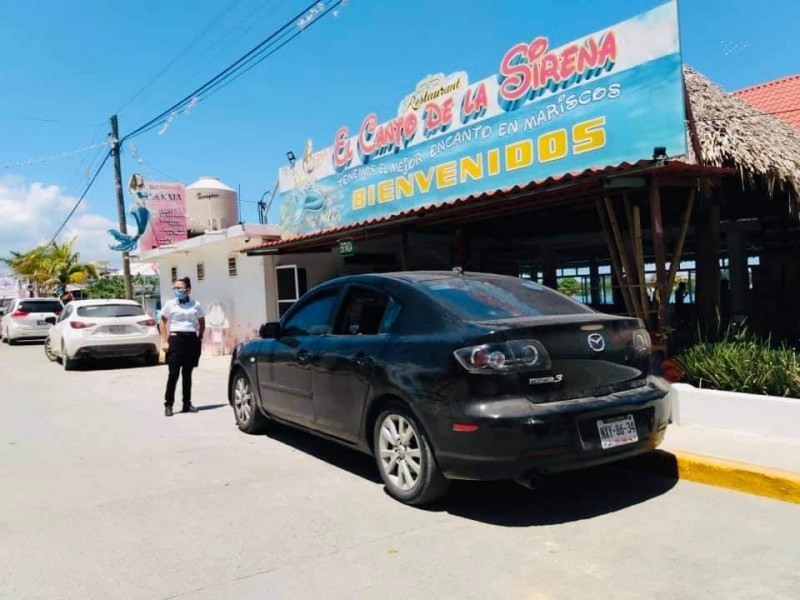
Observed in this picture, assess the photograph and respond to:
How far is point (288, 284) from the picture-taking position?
14656mm

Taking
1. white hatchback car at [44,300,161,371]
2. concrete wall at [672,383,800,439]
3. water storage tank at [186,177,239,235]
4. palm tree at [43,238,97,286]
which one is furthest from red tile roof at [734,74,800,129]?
palm tree at [43,238,97,286]

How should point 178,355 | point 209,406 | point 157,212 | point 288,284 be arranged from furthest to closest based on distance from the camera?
Result: point 157,212 < point 288,284 < point 209,406 < point 178,355

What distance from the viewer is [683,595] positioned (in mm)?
3039

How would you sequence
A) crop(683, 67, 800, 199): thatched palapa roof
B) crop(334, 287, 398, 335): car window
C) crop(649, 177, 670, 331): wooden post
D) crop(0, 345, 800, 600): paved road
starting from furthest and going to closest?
1. crop(683, 67, 800, 199): thatched palapa roof
2. crop(649, 177, 670, 331): wooden post
3. crop(334, 287, 398, 335): car window
4. crop(0, 345, 800, 600): paved road

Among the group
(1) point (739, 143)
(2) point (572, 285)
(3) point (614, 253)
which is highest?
(1) point (739, 143)

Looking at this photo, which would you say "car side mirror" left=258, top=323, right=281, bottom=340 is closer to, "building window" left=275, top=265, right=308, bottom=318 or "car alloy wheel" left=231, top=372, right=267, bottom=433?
"car alloy wheel" left=231, top=372, right=267, bottom=433

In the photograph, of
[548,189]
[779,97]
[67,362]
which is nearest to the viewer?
[548,189]

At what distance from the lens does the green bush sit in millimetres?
5613

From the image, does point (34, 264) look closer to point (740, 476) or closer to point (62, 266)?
point (62, 266)

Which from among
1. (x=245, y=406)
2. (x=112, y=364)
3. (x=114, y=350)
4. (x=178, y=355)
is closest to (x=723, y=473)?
(x=245, y=406)

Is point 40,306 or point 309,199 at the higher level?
point 309,199

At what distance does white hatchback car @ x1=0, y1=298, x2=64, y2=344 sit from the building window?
12033 mm

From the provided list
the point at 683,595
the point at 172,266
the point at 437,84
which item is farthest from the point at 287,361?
the point at 172,266

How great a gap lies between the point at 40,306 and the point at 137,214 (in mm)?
7024
